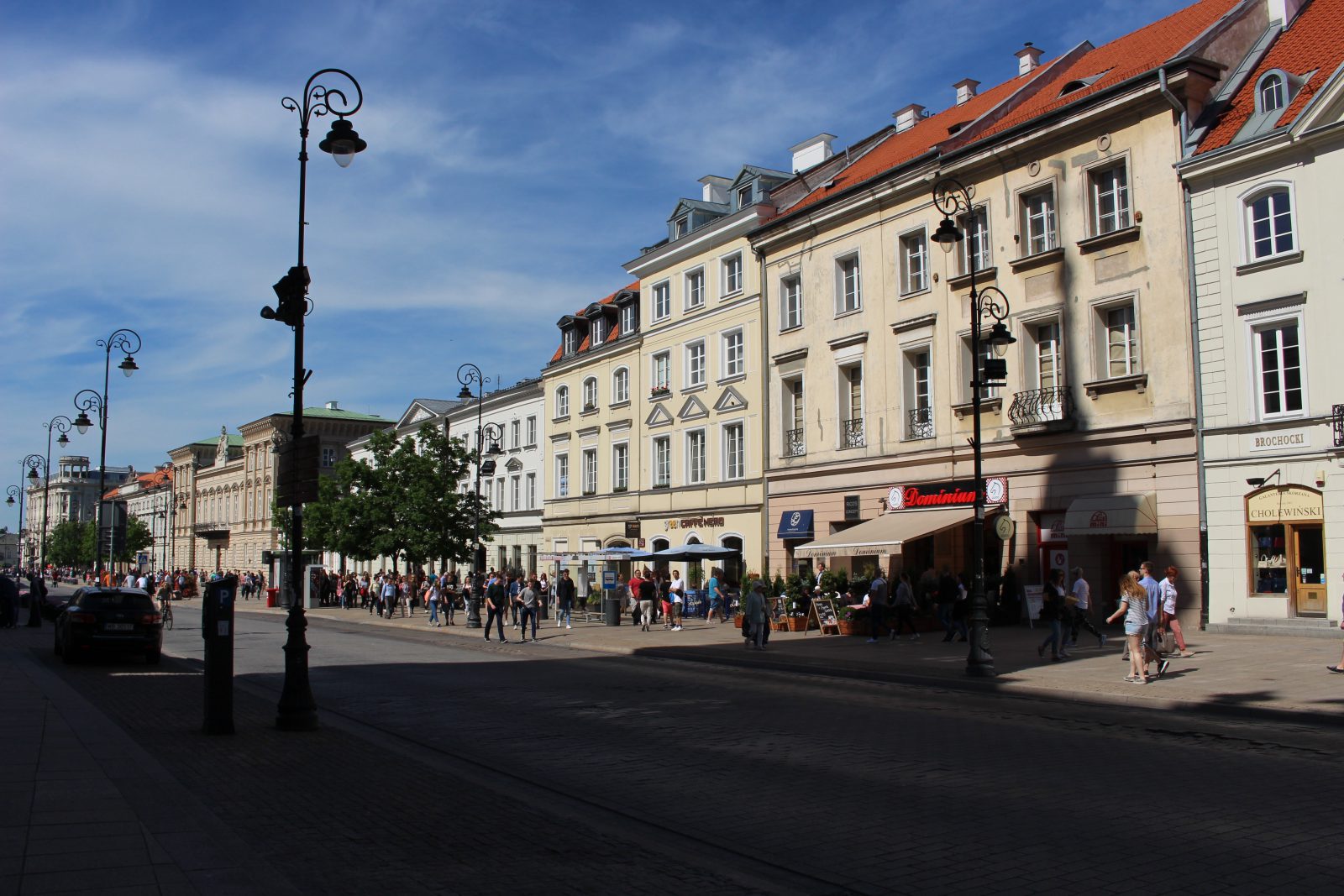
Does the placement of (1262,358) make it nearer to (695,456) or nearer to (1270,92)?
(1270,92)

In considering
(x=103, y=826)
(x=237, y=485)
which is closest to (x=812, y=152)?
(x=103, y=826)

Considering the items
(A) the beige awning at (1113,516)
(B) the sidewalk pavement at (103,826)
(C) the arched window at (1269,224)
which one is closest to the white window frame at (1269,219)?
(C) the arched window at (1269,224)

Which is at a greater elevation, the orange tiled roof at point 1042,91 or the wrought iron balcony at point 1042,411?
the orange tiled roof at point 1042,91

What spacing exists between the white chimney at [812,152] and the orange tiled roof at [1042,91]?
429cm

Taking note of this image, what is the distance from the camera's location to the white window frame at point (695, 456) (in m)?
41.2

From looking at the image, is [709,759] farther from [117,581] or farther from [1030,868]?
[117,581]

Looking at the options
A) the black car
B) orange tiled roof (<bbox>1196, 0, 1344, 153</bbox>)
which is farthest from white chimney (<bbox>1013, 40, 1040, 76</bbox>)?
the black car

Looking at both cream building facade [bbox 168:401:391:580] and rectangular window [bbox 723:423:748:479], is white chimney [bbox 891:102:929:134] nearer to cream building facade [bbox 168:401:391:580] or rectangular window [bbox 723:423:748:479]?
rectangular window [bbox 723:423:748:479]

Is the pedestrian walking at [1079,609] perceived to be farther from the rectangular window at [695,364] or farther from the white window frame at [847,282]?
the rectangular window at [695,364]

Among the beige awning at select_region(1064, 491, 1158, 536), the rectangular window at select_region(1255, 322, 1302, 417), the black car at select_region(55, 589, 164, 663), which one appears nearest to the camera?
the black car at select_region(55, 589, 164, 663)

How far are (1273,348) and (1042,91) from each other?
12293 millimetres

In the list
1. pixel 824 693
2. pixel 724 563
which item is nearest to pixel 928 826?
pixel 824 693

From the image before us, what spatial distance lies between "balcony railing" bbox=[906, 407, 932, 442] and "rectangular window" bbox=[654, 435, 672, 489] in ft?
47.2

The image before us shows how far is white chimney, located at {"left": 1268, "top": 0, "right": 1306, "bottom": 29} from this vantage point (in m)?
26.9
